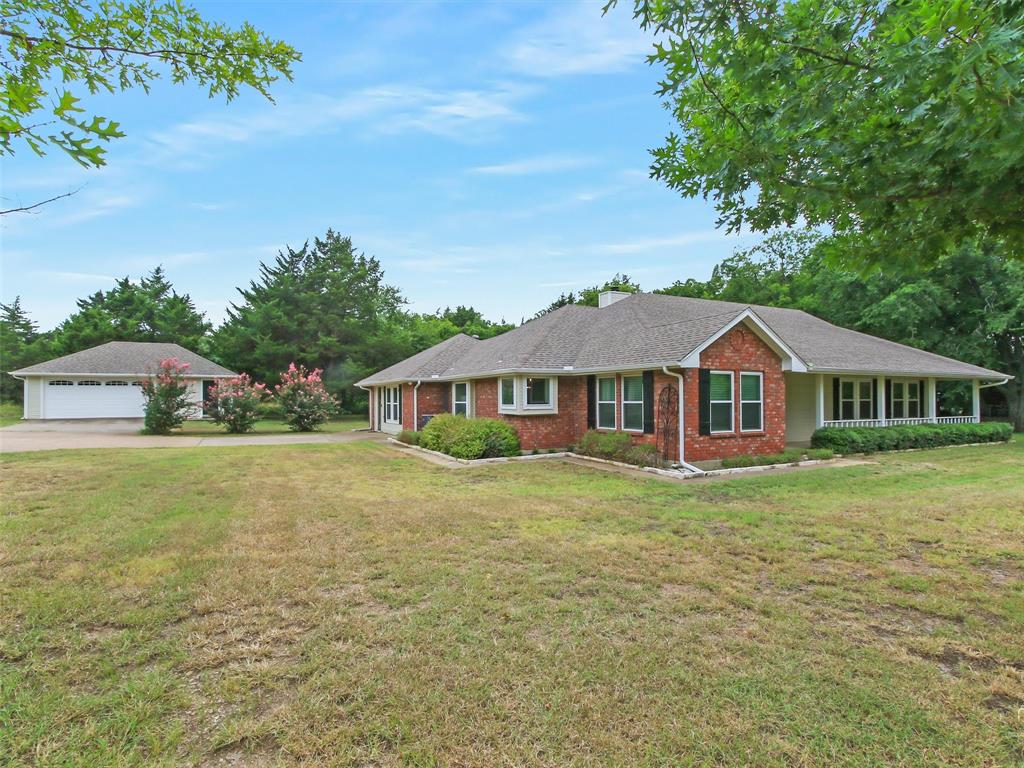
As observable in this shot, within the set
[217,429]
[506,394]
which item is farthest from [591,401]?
[217,429]

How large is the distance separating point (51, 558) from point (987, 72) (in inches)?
322

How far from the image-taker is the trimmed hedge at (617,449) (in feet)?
39.7

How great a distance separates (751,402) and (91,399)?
110 ft

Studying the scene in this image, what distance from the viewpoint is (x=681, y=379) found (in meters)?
12.1

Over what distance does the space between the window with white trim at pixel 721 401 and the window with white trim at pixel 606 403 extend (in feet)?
8.58

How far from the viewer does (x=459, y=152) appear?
52.0 ft

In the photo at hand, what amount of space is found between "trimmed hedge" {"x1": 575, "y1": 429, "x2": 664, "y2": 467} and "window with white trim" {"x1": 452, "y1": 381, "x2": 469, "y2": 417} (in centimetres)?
479

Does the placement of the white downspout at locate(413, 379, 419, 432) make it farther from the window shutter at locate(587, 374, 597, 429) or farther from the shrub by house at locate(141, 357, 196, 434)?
the shrub by house at locate(141, 357, 196, 434)

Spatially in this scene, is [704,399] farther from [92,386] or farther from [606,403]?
[92,386]

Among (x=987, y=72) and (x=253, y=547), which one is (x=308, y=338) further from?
(x=987, y=72)

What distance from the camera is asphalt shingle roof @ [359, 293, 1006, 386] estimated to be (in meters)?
13.3

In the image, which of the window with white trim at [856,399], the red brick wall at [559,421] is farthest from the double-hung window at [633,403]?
the window with white trim at [856,399]

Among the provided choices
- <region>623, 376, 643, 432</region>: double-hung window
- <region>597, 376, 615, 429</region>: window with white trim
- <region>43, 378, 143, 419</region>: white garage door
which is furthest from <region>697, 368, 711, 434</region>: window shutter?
<region>43, 378, 143, 419</region>: white garage door

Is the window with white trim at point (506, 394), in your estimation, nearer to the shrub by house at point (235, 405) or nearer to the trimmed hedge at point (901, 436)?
the trimmed hedge at point (901, 436)
